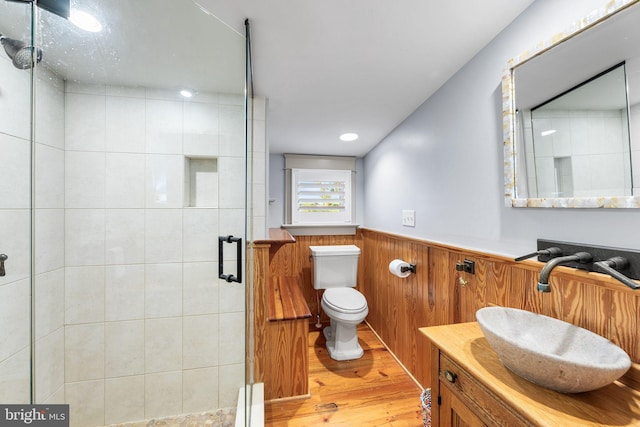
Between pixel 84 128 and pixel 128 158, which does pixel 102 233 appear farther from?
pixel 84 128

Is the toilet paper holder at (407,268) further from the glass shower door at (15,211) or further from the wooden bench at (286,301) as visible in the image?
the glass shower door at (15,211)

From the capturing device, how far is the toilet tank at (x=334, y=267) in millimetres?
2549

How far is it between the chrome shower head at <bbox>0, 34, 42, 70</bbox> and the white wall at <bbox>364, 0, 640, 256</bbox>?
2068 millimetres

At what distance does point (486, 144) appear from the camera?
47.1 inches

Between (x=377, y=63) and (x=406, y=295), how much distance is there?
5.47 feet

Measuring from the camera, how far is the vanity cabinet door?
0.79 meters

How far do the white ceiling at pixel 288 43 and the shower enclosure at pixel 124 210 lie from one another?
0.03ft

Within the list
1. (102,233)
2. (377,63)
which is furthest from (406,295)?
(102,233)

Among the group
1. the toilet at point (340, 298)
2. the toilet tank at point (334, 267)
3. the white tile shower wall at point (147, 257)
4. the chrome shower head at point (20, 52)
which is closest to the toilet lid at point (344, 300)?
the toilet at point (340, 298)

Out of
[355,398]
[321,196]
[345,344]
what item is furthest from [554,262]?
[321,196]

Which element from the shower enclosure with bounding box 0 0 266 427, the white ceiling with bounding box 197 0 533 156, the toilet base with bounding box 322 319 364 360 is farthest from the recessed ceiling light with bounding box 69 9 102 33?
the toilet base with bounding box 322 319 364 360

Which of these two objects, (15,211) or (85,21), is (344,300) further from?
(85,21)

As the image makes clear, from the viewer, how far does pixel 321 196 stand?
9.95 feet

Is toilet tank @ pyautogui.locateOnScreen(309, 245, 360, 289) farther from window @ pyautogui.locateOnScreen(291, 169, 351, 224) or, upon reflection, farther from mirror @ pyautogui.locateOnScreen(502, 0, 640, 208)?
mirror @ pyautogui.locateOnScreen(502, 0, 640, 208)
